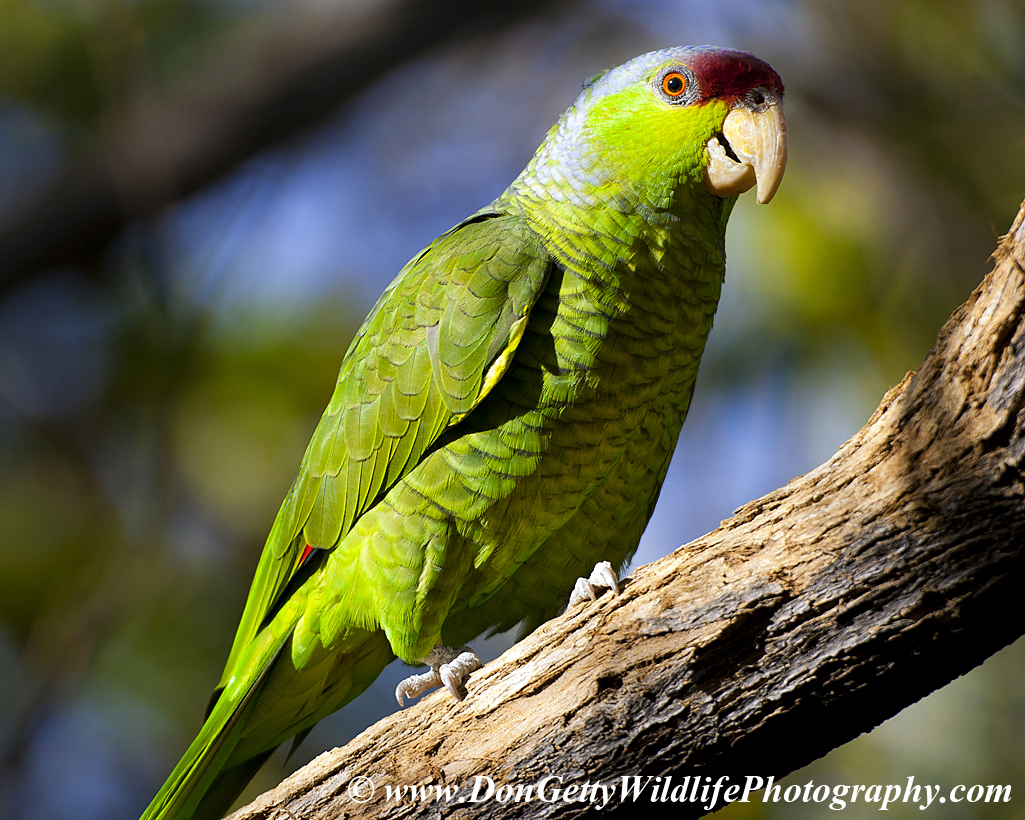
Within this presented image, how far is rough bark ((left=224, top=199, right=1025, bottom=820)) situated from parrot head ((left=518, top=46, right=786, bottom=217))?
105 centimetres

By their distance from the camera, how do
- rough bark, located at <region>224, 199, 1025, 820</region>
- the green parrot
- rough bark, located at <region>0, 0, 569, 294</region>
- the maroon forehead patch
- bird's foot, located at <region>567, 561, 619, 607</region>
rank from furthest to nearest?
rough bark, located at <region>0, 0, 569, 294</region>
the maroon forehead patch
the green parrot
bird's foot, located at <region>567, 561, 619, 607</region>
rough bark, located at <region>224, 199, 1025, 820</region>

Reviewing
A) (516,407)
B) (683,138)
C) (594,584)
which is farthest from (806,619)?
(683,138)

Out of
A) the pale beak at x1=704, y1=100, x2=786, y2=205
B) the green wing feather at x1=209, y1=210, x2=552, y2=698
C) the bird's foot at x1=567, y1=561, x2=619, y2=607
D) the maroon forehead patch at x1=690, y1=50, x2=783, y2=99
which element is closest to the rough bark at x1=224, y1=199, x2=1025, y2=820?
the bird's foot at x1=567, y1=561, x2=619, y2=607

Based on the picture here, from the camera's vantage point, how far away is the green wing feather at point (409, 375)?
2318 millimetres

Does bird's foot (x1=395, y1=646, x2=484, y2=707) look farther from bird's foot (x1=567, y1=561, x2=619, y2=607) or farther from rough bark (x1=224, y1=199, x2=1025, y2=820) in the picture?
bird's foot (x1=567, y1=561, x2=619, y2=607)

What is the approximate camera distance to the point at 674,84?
2.46 metres

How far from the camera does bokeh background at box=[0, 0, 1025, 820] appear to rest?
176 inches

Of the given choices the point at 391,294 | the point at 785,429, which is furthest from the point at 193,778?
the point at 785,429

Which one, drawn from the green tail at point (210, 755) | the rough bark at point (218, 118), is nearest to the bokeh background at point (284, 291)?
the rough bark at point (218, 118)

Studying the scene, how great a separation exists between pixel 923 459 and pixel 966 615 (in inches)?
11.0

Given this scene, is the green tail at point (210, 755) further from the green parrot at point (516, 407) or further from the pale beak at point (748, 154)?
the pale beak at point (748, 154)

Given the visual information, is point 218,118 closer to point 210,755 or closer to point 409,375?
point 409,375

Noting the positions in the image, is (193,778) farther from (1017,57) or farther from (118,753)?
(1017,57)

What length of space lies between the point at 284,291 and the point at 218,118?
148 cm
